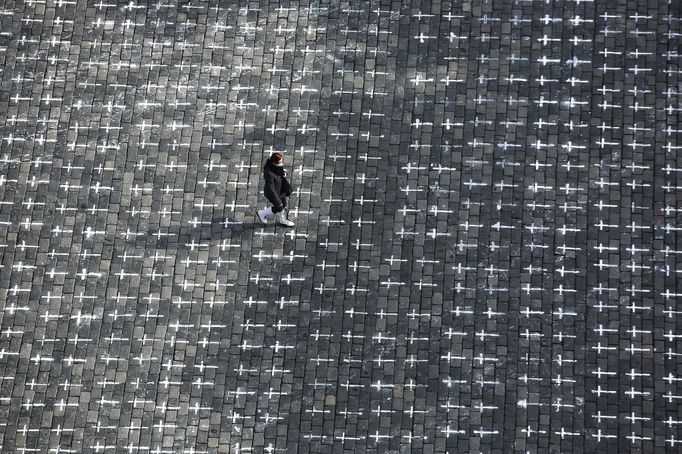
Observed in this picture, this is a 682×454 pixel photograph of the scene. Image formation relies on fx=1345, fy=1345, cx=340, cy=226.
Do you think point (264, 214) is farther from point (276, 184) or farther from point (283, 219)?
point (276, 184)

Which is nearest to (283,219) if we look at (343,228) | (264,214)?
(264,214)

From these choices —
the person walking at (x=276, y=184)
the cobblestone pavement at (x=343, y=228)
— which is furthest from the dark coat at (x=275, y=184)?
the cobblestone pavement at (x=343, y=228)

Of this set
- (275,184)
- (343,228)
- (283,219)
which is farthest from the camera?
(343,228)

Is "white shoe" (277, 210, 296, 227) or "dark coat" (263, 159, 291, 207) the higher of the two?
"dark coat" (263, 159, 291, 207)

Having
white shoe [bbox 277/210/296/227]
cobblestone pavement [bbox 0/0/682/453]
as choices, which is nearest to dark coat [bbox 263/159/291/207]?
white shoe [bbox 277/210/296/227]

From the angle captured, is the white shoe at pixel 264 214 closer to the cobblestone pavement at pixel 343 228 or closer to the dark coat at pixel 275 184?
the cobblestone pavement at pixel 343 228

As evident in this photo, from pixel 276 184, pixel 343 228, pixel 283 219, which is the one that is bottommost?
pixel 343 228

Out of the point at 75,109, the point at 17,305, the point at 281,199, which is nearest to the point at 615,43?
the point at 281,199

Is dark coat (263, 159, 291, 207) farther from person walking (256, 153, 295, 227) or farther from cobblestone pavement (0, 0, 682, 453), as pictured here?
cobblestone pavement (0, 0, 682, 453)
